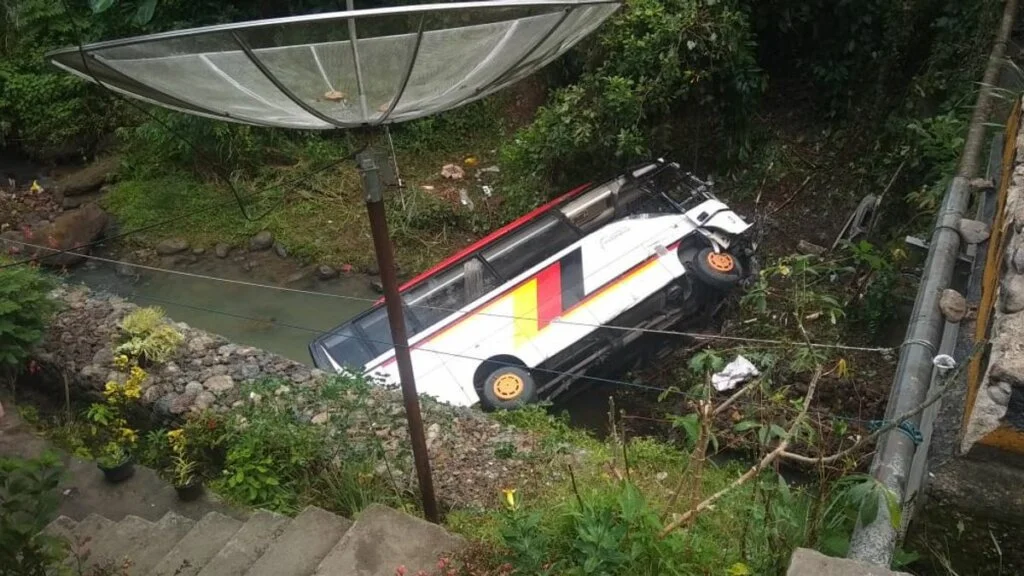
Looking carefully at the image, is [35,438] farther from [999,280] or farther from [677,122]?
[677,122]

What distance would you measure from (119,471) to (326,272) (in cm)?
402

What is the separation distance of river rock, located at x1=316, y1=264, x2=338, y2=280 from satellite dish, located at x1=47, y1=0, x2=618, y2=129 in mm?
6036

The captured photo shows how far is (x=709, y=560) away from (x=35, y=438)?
457cm

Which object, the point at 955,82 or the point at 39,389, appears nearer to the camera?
the point at 39,389

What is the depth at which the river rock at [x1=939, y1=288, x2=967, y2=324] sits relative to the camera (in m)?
2.50

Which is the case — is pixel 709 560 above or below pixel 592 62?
below

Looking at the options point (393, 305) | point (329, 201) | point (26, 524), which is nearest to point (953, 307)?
point (393, 305)

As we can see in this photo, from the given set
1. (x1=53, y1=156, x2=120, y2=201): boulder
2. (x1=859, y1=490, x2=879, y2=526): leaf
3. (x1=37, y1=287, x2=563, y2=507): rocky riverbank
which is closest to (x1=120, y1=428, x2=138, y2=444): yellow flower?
(x1=37, y1=287, x2=563, y2=507): rocky riverbank

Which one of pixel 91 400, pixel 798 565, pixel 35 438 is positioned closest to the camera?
pixel 798 565

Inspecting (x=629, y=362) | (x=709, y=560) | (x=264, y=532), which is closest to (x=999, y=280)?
(x=709, y=560)

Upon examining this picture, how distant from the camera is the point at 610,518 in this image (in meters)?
2.58

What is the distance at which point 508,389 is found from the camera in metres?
6.04

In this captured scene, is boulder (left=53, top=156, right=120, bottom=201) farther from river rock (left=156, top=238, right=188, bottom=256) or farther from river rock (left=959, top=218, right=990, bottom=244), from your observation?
river rock (left=959, top=218, right=990, bottom=244)

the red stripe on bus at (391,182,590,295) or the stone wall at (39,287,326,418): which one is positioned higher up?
the red stripe on bus at (391,182,590,295)
